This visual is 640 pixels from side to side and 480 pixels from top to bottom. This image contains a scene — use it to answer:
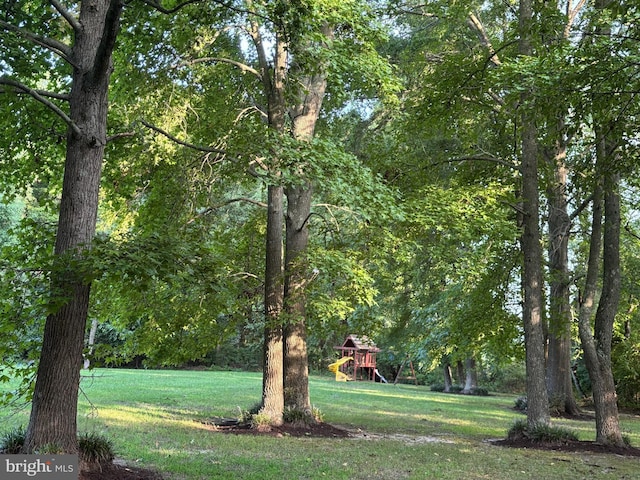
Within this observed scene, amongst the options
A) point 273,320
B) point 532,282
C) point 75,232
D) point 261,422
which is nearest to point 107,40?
point 75,232

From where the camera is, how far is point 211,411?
13.9 meters

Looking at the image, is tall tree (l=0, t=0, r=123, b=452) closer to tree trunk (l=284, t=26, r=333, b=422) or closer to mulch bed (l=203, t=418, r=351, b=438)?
tree trunk (l=284, t=26, r=333, b=422)

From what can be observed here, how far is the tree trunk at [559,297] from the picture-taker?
14750 millimetres

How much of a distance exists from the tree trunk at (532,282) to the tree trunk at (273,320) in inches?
184

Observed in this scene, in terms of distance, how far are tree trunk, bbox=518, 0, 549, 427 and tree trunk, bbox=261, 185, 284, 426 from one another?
4676 mm

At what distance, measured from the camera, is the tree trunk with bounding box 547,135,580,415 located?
14.8 metres

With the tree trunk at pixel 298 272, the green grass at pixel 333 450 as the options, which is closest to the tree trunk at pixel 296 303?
the tree trunk at pixel 298 272

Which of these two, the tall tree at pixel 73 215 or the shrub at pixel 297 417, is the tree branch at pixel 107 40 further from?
the shrub at pixel 297 417

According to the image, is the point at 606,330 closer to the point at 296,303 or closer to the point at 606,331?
the point at 606,331

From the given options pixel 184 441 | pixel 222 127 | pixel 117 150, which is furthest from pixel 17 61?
pixel 184 441

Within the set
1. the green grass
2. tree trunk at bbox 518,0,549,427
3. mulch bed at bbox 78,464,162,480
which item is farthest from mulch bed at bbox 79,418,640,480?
mulch bed at bbox 78,464,162,480

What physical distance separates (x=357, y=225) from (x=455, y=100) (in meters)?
3.76

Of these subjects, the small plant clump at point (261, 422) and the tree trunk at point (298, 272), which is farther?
the tree trunk at point (298, 272)

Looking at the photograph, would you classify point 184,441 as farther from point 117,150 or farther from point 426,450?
point 117,150
